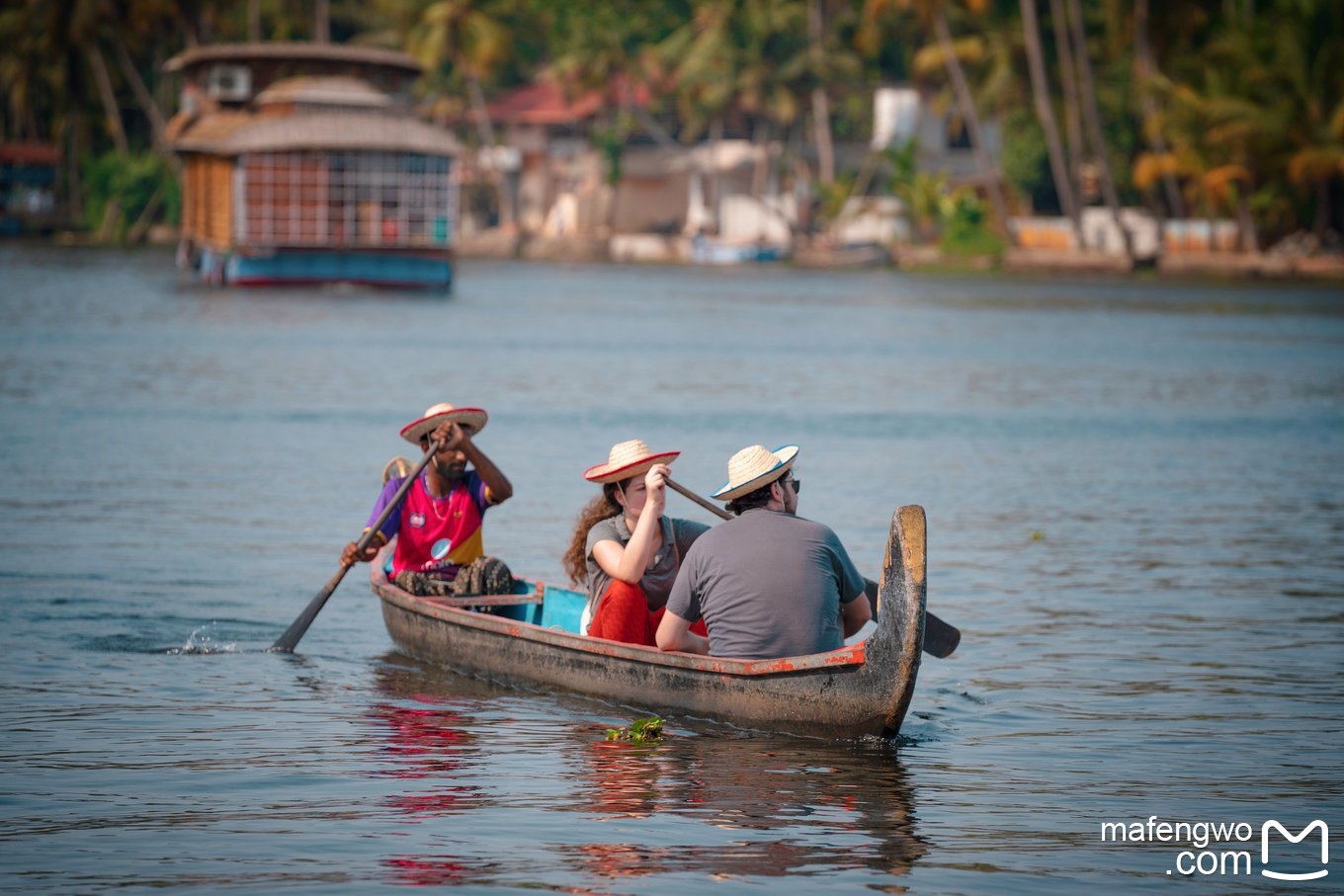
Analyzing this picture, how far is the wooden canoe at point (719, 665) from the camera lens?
9281 mm

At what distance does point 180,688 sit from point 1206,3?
59943mm

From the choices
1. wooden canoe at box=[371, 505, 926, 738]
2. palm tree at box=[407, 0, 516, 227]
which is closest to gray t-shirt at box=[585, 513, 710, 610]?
wooden canoe at box=[371, 505, 926, 738]

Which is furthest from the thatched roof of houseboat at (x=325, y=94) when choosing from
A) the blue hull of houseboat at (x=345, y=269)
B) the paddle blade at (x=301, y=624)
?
the paddle blade at (x=301, y=624)

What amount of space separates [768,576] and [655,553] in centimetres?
119

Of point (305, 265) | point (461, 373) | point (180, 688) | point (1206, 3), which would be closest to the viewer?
point (180, 688)

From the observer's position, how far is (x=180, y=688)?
1152 cm

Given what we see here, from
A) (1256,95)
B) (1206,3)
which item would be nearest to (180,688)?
(1256,95)

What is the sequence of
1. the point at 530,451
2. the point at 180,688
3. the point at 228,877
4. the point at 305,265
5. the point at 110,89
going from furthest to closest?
the point at 110,89
the point at 305,265
the point at 530,451
the point at 180,688
the point at 228,877

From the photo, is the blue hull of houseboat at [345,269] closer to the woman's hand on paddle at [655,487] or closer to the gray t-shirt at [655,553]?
the gray t-shirt at [655,553]

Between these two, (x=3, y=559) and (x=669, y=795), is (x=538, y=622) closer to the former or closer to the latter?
(x=669, y=795)

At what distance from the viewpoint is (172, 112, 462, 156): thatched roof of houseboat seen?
166 ft

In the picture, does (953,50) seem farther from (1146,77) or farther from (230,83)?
(230,83)

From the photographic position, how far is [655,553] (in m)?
10.6

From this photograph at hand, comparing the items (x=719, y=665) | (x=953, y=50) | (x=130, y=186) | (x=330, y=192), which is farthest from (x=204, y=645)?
(x=130, y=186)
